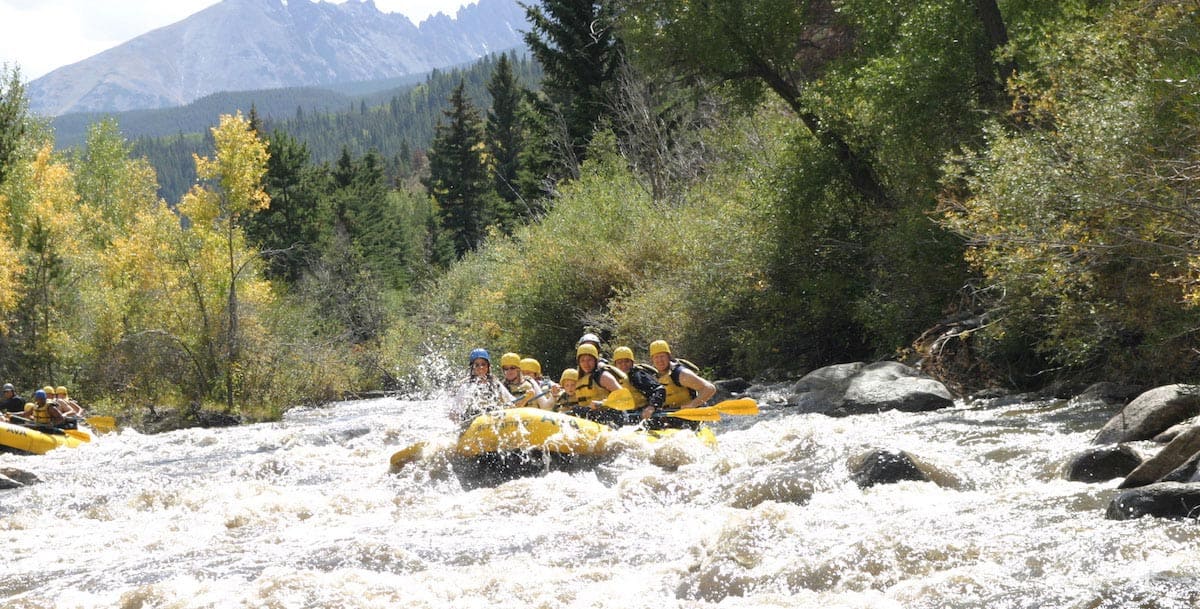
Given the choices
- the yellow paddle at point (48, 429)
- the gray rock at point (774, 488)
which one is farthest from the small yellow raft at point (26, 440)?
the gray rock at point (774, 488)

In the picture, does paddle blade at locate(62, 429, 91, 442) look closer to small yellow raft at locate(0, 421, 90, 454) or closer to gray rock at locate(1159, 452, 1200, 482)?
small yellow raft at locate(0, 421, 90, 454)

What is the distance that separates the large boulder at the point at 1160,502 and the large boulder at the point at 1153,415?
2960 millimetres

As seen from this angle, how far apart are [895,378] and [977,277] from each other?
85.6 inches

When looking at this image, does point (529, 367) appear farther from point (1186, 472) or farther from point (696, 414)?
point (1186, 472)

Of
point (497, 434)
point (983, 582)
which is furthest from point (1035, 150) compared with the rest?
point (983, 582)

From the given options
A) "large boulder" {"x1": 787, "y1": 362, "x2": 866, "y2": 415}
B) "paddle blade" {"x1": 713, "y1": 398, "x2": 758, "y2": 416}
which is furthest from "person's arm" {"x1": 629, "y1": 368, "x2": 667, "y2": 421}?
"large boulder" {"x1": 787, "y1": 362, "x2": 866, "y2": 415}

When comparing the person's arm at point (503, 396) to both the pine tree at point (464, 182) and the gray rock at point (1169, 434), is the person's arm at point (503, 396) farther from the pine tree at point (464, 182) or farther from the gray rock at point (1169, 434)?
the pine tree at point (464, 182)

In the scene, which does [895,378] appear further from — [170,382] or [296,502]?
[170,382]

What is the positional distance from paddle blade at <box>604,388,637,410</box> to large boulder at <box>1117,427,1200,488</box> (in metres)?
5.64

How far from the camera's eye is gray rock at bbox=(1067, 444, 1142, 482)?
25.3 feet

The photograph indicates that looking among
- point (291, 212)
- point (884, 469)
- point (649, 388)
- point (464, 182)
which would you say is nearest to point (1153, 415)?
point (884, 469)

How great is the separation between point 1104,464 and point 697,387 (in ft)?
17.2

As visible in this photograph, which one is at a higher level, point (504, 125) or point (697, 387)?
point (504, 125)

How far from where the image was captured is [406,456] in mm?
11070
